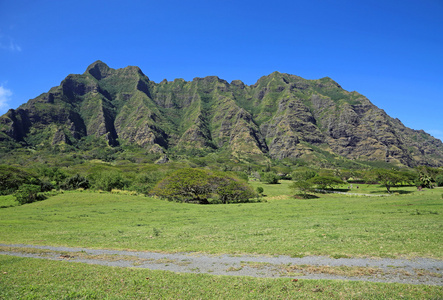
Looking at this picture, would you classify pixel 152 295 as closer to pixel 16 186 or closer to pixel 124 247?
pixel 124 247

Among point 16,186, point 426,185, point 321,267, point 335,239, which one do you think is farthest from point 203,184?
point 426,185

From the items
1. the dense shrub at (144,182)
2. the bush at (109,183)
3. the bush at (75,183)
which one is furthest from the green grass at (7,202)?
the dense shrub at (144,182)

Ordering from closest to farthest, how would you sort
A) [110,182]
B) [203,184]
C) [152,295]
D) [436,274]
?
[152,295]
[436,274]
[203,184]
[110,182]

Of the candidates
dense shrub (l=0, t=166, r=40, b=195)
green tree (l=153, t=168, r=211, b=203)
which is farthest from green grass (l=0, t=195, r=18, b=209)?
green tree (l=153, t=168, r=211, b=203)

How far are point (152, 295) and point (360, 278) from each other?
10313 millimetres

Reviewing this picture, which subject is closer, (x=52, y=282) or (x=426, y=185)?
(x=52, y=282)

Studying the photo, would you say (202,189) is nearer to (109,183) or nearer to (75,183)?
(109,183)

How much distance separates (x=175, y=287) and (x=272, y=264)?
6580 millimetres

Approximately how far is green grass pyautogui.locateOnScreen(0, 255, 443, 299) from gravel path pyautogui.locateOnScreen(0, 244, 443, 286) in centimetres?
133

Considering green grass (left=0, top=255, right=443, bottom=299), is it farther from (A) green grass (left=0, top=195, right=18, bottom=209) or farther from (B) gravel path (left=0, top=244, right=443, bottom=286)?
(A) green grass (left=0, top=195, right=18, bottom=209)

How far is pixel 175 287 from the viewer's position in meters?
10.9

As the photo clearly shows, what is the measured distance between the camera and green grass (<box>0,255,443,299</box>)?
9.69 meters

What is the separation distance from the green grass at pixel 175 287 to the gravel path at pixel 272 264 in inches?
52.4

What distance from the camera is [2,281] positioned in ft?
39.8
